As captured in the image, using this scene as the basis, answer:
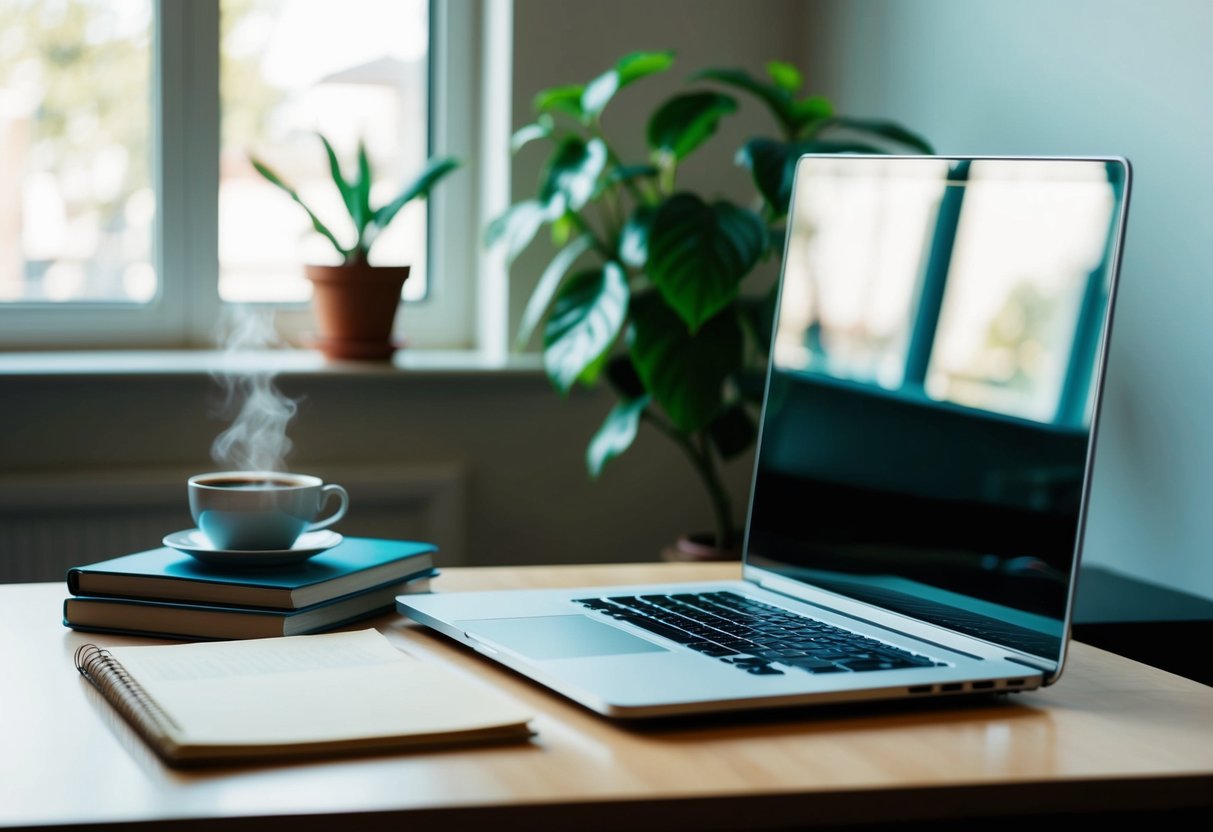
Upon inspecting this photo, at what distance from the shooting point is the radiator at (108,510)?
1998 millimetres

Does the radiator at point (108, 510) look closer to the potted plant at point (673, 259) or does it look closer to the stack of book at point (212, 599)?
the potted plant at point (673, 259)

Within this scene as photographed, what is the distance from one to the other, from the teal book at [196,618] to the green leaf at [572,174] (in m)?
1.06

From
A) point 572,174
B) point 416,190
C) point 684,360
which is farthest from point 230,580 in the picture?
point 416,190

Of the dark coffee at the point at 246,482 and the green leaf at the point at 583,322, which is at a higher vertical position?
the green leaf at the point at 583,322

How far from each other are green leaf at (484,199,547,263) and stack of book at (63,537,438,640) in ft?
3.46

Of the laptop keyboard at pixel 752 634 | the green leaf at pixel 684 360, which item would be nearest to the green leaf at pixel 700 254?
the green leaf at pixel 684 360

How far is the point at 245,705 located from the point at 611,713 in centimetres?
21

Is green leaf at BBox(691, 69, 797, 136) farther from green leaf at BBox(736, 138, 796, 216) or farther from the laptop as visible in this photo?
the laptop

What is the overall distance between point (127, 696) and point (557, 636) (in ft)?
0.91

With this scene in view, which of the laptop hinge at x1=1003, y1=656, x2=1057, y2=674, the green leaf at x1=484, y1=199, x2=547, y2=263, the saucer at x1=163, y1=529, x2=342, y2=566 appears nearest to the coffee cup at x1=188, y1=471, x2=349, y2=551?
the saucer at x1=163, y1=529, x2=342, y2=566

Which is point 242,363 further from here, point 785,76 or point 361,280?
point 785,76

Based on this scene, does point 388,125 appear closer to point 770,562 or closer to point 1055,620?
point 770,562

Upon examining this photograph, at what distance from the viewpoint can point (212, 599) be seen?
0.98m

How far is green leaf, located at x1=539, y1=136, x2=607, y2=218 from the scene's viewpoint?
1.97 metres
